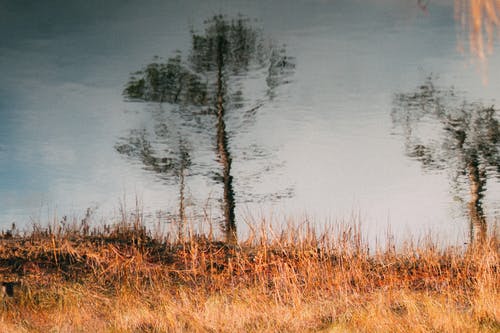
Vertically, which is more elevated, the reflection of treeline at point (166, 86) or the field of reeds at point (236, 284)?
the reflection of treeline at point (166, 86)

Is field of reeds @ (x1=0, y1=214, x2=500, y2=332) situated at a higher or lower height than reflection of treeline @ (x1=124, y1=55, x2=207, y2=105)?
lower

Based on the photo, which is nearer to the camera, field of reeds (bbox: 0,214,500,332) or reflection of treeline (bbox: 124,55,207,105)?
field of reeds (bbox: 0,214,500,332)

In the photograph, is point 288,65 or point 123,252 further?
point 288,65

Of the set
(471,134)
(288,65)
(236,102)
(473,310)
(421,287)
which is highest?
(288,65)

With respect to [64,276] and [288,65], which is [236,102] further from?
[64,276]

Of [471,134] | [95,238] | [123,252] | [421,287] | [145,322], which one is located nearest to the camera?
[145,322]

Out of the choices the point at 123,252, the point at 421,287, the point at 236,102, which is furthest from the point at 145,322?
the point at 236,102

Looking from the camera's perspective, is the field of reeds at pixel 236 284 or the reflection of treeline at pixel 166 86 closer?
the field of reeds at pixel 236 284

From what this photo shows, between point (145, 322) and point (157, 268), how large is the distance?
154 inches

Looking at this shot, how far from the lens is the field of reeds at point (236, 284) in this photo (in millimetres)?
6418

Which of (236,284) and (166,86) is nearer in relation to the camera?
(236,284)

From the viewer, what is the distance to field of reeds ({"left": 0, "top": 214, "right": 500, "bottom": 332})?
6.42 metres

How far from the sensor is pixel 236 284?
1017 cm

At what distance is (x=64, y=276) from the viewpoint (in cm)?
1005
